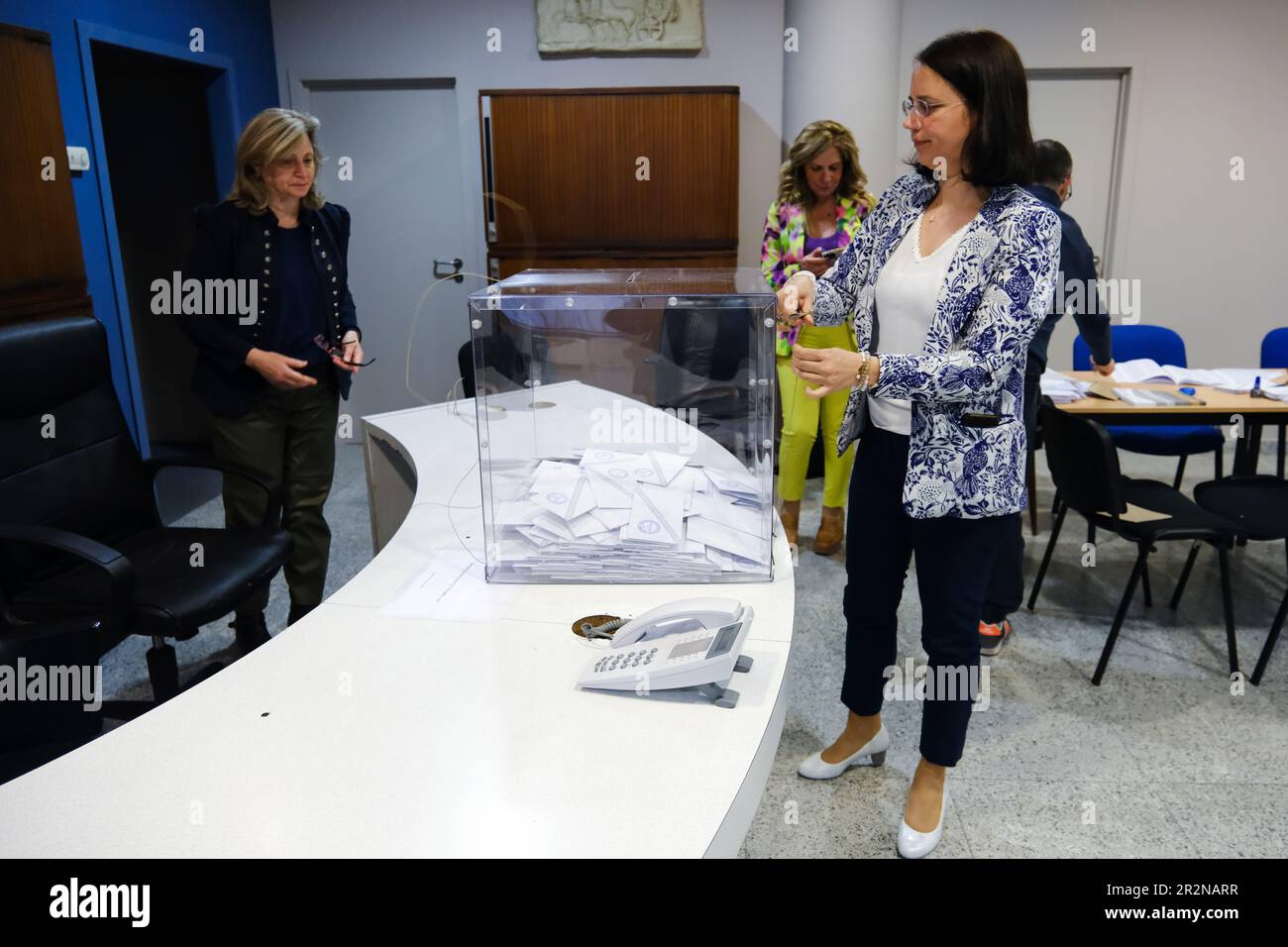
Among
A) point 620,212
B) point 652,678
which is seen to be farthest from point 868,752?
point 620,212

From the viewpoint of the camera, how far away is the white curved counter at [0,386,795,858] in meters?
1.08

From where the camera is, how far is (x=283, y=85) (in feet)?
17.0

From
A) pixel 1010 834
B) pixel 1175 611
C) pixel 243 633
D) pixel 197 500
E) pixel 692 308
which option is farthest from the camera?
pixel 197 500

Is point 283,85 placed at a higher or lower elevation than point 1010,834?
higher

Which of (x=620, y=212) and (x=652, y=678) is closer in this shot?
(x=652, y=678)

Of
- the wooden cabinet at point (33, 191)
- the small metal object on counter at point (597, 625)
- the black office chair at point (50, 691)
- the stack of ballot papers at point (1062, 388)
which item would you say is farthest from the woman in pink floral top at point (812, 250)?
the wooden cabinet at point (33, 191)

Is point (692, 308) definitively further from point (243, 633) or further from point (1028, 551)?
point (1028, 551)

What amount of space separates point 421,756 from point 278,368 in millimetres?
1595

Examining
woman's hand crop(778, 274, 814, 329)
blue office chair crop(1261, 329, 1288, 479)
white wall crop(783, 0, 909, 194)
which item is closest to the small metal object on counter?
woman's hand crop(778, 274, 814, 329)

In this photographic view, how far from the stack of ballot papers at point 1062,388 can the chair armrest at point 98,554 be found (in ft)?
8.79

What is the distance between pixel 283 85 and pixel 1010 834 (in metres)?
4.96

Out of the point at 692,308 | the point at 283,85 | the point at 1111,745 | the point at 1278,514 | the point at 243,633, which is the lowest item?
the point at 1111,745

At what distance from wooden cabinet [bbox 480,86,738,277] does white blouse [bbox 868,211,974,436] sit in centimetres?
320

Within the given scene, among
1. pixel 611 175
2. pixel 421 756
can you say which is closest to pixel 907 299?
pixel 421 756
